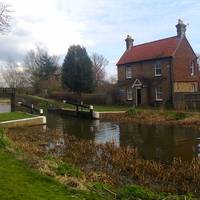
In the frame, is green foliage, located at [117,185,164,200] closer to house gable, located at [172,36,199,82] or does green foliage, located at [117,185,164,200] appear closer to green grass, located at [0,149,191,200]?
green grass, located at [0,149,191,200]

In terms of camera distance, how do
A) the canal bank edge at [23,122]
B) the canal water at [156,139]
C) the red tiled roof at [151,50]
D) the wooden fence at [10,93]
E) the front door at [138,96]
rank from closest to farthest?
the canal water at [156,139] < the canal bank edge at [23,122] < the red tiled roof at [151,50] < the front door at [138,96] < the wooden fence at [10,93]

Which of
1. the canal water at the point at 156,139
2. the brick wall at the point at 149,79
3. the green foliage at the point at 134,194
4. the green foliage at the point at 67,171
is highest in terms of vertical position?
the brick wall at the point at 149,79

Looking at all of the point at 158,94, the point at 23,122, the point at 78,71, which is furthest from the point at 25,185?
the point at 78,71

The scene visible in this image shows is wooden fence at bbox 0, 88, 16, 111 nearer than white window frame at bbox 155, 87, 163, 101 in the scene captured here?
No

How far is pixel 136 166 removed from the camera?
12938 mm

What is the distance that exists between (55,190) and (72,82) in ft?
151

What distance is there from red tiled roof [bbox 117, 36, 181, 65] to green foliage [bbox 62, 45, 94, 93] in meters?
5.71

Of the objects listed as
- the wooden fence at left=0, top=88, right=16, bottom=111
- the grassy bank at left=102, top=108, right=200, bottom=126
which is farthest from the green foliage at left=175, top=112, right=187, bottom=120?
the wooden fence at left=0, top=88, right=16, bottom=111

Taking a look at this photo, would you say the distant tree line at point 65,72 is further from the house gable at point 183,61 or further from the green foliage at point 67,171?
the green foliage at point 67,171

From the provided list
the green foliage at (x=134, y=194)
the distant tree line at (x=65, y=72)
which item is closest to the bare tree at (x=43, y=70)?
the distant tree line at (x=65, y=72)

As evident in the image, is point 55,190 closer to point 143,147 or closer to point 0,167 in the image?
point 0,167

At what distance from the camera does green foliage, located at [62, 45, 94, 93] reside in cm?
5391

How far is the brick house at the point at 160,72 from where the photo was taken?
142 ft

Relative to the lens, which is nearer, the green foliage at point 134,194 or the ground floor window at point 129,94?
the green foliage at point 134,194
